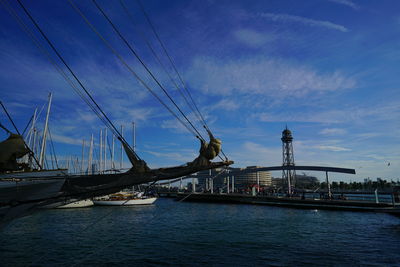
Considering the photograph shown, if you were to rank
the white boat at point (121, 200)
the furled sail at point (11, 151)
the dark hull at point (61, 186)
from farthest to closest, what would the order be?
the white boat at point (121, 200)
the furled sail at point (11, 151)
the dark hull at point (61, 186)

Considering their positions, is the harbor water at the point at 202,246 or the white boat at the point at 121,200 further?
the white boat at the point at 121,200

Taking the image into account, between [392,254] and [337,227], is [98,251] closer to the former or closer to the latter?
[392,254]

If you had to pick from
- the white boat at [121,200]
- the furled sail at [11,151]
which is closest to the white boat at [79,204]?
the white boat at [121,200]

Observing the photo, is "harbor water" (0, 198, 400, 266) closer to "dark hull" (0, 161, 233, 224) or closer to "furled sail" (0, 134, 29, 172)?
"dark hull" (0, 161, 233, 224)

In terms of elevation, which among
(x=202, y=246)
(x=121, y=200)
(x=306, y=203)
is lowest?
(x=202, y=246)

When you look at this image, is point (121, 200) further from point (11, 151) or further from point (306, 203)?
point (11, 151)

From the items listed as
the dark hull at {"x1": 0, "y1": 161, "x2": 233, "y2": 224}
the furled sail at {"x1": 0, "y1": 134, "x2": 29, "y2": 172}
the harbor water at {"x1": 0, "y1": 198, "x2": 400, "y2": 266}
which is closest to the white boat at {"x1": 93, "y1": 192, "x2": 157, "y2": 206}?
the harbor water at {"x1": 0, "y1": 198, "x2": 400, "y2": 266}

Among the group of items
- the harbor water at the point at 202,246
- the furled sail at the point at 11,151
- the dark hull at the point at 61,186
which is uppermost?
the furled sail at the point at 11,151

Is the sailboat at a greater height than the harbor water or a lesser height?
greater

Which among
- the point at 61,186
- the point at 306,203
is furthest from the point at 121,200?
the point at 61,186

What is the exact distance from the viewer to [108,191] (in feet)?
39.5

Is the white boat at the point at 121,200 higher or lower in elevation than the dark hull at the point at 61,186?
lower

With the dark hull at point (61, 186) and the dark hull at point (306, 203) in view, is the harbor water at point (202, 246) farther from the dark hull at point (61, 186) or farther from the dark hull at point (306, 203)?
the dark hull at point (306, 203)

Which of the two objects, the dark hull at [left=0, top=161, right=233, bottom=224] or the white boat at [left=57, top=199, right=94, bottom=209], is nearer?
the dark hull at [left=0, top=161, right=233, bottom=224]
